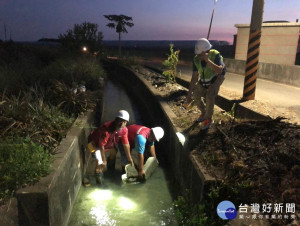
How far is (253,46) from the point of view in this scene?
7.75 meters

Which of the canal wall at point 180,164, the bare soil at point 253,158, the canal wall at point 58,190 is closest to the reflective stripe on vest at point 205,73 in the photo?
the bare soil at point 253,158

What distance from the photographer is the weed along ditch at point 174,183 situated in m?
3.41

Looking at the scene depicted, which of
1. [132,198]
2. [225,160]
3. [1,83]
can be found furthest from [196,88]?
[1,83]

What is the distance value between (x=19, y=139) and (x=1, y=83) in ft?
13.3

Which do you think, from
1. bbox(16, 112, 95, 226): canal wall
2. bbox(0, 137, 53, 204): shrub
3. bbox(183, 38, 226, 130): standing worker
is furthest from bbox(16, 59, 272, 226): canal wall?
bbox(183, 38, 226, 130): standing worker

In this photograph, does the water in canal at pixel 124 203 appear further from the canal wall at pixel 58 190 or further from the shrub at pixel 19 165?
the shrub at pixel 19 165

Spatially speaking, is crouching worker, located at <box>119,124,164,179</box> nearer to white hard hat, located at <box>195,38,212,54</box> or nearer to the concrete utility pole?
white hard hat, located at <box>195,38,212,54</box>

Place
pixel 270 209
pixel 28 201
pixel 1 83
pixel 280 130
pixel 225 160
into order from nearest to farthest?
pixel 270 209 → pixel 28 201 → pixel 225 160 → pixel 280 130 → pixel 1 83

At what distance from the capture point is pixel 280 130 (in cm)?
437

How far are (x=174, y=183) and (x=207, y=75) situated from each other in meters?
2.23

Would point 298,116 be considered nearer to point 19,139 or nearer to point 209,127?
point 209,127

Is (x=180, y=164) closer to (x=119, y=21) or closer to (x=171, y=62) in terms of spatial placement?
(x=171, y=62)

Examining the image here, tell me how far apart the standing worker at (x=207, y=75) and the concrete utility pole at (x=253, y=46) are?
2.85m

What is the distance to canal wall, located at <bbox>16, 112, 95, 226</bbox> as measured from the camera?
3.28m
